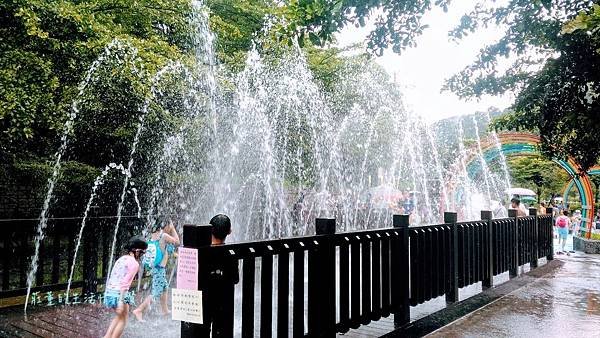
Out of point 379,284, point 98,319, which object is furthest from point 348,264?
point 98,319

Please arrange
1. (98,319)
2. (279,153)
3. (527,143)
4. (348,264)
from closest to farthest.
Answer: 1. (348,264)
2. (98,319)
3. (279,153)
4. (527,143)

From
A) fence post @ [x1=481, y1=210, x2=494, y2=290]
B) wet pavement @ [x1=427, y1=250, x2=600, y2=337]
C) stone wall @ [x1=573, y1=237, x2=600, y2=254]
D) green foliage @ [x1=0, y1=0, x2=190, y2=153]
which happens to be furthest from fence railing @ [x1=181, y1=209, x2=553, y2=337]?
stone wall @ [x1=573, y1=237, x2=600, y2=254]

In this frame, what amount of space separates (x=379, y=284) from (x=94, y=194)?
9687 millimetres

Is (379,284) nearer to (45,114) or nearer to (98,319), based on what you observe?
(98,319)

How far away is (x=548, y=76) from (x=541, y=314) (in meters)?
4.00

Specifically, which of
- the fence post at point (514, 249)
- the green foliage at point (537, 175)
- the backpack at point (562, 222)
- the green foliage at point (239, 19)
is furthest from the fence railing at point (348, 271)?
the green foliage at point (537, 175)

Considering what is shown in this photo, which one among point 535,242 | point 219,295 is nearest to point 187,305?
point 219,295

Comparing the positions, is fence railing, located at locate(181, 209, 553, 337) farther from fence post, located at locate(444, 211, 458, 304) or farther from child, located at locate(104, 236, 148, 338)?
child, located at locate(104, 236, 148, 338)

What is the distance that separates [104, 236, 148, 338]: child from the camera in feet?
15.6

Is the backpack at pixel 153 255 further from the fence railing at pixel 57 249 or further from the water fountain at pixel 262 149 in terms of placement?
the water fountain at pixel 262 149

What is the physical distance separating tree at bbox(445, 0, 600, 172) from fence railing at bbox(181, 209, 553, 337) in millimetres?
2133

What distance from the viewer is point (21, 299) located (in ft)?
23.8

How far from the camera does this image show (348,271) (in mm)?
4656

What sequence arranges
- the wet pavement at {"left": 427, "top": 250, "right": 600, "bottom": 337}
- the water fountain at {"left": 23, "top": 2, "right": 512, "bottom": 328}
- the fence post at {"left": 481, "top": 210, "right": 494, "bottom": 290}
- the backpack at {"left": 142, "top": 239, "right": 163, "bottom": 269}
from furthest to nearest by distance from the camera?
1. the water fountain at {"left": 23, "top": 2, "right": 512, "bottom": 328}
2. the fence post at {"left": 481, "top": 210, "right": 494, "bottom": 290}
3. the backpack at {"left": 142, "top": 239, "right": 163, "bottom": 269}
4. the wet pavement at {"left": 427, "top": 250, "right": 600, "bottom": 337}
